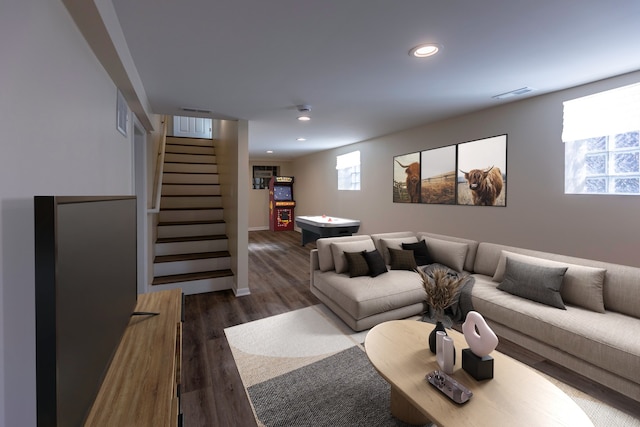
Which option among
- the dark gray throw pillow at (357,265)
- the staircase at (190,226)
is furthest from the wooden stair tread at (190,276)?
the dark gray throw pillow at (357,265)

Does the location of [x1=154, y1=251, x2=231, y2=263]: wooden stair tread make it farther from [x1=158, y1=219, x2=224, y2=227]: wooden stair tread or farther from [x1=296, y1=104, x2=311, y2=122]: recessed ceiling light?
[x1=296, y1=104, x2=311, y2=122]: recessed ceiling light

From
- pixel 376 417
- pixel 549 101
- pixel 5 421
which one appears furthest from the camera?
pixel 549 101

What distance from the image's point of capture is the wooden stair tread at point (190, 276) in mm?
3727

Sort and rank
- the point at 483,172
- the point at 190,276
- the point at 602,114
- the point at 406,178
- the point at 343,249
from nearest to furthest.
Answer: the point at 602,114
the point at 343,249
the point at 483,172
the point at 190,276
the point at 406,178

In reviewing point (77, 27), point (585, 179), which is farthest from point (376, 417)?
point (585, 179)

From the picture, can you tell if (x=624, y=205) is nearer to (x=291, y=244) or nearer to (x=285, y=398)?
(x=285, y=398)

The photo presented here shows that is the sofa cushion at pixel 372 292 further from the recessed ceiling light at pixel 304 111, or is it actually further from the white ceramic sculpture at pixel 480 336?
the recessed ceiling light at pixel 304 111

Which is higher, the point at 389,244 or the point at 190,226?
the point at 190,226

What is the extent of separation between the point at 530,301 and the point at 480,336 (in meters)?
1.39

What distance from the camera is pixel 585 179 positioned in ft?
9.25

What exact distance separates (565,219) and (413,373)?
2.56m

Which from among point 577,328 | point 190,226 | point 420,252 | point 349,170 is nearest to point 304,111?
point 420,252

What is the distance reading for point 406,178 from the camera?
16.0 feet

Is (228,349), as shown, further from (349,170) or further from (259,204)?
(259,204)
